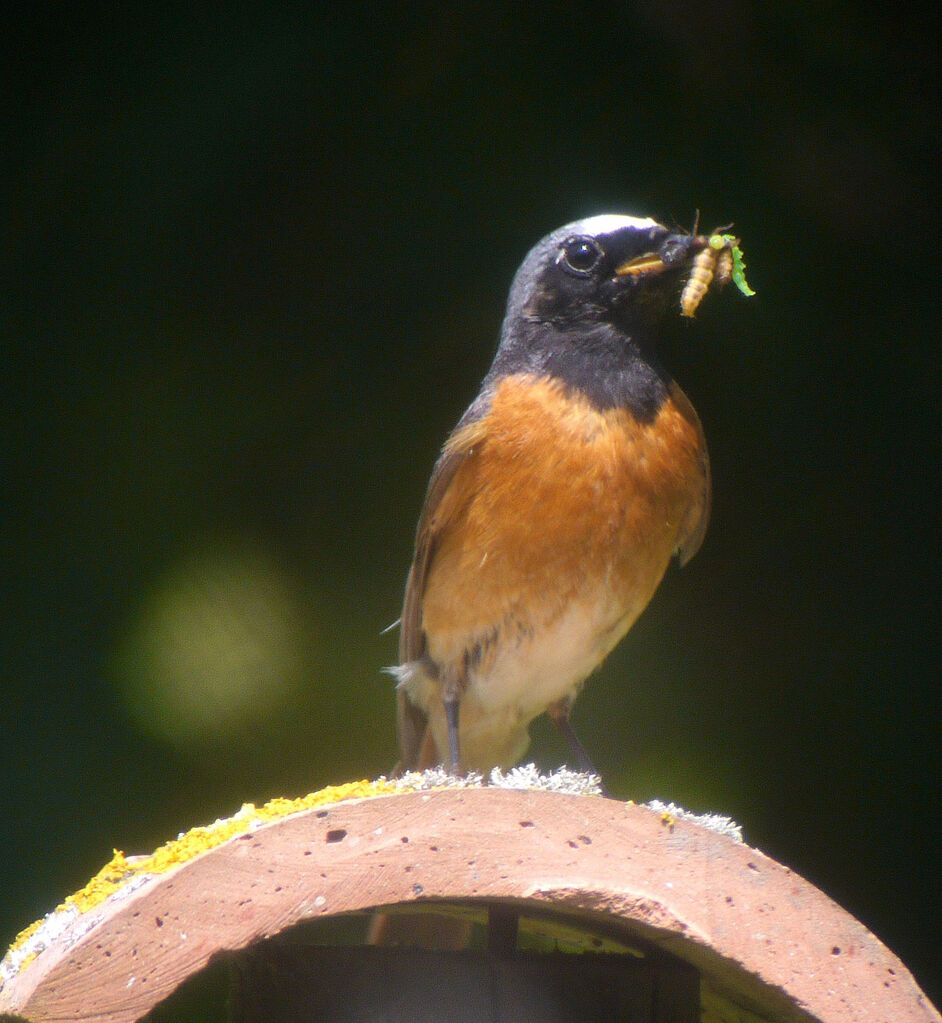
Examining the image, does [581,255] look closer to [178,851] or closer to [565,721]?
[565,721]

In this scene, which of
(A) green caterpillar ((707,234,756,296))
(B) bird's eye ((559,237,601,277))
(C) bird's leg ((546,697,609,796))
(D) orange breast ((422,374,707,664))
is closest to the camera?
(D) orange breast ((422,374,707,664))

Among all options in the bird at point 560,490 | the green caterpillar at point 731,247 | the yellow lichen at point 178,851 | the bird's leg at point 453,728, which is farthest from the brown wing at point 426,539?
the yellow lichen at point 178,851

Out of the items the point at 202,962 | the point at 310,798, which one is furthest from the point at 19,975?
the point at 310,798

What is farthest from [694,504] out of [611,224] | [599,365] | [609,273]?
[611,224]

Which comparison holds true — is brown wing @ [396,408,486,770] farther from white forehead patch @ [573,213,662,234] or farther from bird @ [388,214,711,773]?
white forehead patch @ [573,213,662,234]

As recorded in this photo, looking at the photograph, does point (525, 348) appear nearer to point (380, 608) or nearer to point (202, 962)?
point (380, 608)

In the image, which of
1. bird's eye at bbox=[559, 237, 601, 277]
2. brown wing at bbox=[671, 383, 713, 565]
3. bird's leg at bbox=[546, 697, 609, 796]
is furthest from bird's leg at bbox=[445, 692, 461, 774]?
bird's eye at bbox=[559, 237, 601, 277]

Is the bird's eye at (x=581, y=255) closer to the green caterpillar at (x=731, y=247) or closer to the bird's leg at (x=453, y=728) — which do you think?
the green caterpillar at (x=731, y=247)
